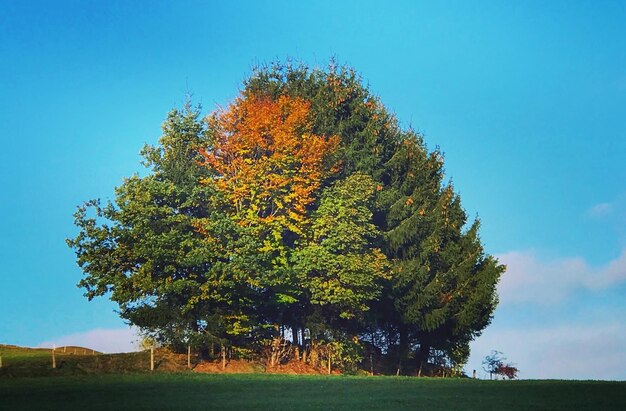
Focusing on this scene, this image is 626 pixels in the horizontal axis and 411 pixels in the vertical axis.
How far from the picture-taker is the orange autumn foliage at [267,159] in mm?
55531

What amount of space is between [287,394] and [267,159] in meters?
21.9

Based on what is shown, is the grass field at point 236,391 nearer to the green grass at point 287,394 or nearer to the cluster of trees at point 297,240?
the green grass at point 287,394

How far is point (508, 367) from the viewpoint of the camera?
68.8 meters

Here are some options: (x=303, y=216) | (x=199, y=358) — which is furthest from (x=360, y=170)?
(x=199, y=358)

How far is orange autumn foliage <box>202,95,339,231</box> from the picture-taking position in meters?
55.5

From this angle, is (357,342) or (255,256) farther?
(357,342)

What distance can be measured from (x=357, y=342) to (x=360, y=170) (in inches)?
515

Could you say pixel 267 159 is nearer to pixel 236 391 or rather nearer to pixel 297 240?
pixel 297 240

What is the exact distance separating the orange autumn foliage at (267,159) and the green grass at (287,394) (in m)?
12.8

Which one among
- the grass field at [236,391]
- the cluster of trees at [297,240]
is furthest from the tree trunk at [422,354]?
the grass field at [236,391]

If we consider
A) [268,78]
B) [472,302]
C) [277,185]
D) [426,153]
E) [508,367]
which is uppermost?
[268,78]

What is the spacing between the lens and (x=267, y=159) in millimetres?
56062

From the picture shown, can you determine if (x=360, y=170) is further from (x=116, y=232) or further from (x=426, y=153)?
(x=116, y=232)

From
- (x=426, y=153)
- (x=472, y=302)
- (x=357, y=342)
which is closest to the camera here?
(x=357, y=342)
